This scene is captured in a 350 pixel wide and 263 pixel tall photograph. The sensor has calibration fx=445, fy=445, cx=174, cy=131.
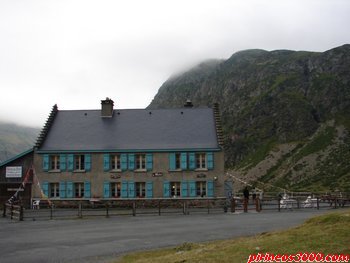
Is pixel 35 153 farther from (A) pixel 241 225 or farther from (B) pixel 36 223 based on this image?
(A) pixel 241 225

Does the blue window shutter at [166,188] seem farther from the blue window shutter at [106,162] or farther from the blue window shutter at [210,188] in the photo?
the blue window shutter at [106,162]

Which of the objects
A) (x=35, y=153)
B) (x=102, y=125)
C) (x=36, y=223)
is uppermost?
(x=102, y=125)

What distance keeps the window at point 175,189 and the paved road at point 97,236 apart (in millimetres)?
14905

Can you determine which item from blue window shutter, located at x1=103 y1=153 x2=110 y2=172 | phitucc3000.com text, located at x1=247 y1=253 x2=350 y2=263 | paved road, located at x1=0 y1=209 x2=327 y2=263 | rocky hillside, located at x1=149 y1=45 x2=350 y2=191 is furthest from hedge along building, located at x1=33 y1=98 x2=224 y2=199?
rocky hillside, located at x1=149 y1=45 x2=350 y2=191

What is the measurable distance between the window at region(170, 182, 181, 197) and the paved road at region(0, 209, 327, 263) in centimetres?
1491

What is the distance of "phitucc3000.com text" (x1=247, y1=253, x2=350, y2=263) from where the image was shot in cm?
1001

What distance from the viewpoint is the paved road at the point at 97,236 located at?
15.6 meters

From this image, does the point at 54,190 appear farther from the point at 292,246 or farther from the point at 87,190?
the point at 292,246

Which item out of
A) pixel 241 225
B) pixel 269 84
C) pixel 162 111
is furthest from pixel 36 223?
pixel 269 84

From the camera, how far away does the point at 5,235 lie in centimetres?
2106

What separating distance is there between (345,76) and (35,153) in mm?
132883

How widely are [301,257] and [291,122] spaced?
469ft

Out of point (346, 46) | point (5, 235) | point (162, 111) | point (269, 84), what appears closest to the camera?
point (5, 235)

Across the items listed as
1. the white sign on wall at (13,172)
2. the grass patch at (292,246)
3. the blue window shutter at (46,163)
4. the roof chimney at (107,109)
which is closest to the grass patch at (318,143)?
the roof chimney at (107,109)
